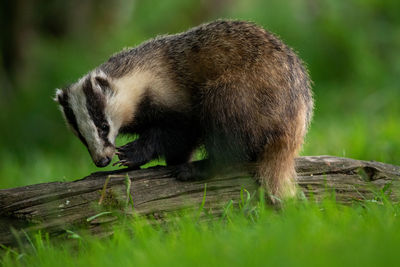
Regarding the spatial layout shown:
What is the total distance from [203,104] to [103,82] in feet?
2.90

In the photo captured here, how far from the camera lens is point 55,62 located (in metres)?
11.4

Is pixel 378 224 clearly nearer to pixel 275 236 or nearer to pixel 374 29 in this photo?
pixel 275 236

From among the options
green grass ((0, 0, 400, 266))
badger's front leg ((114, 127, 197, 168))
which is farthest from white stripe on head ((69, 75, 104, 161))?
green grass ((0, 0, 400, 266))

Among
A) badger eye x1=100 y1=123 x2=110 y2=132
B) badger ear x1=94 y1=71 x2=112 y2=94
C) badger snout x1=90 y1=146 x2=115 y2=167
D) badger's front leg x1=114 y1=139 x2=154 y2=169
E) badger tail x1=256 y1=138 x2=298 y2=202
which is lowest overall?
badger tail x1=256 y1=138 x2=298 y2=202

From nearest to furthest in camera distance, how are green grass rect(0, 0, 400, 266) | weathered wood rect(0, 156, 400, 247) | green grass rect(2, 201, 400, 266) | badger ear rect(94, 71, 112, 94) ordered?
green grass rect(2, 201, 400, 266)
green grass rect(0, 0, 400, 266)
weathered wood rect(0, 156, 400, 247)
badger ear rect(94, 71, 112, 94)

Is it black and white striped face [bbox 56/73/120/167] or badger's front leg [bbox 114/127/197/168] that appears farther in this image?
badger's front leg [bbox 114/127/197/168]

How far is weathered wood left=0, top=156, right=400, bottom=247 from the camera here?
4277 millimetres

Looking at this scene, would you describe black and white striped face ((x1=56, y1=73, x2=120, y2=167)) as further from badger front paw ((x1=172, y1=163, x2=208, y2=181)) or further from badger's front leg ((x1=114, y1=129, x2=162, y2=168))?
badger front paw ((x1=172, y1=163, x2=208, y2=181))

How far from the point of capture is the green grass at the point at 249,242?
2998 mm

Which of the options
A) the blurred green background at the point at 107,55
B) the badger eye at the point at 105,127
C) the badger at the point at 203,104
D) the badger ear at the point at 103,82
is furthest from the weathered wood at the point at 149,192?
the blurred green background at the point at 107,55

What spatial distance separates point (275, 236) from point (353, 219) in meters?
0.74

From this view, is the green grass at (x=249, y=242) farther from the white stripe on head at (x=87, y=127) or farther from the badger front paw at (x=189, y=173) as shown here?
the white stripe on head at (x=87, y=127)

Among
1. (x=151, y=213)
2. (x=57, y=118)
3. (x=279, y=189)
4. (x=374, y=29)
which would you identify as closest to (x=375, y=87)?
(x=374, y=29)

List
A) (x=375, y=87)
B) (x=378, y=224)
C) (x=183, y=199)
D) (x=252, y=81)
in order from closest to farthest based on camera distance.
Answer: (x=378, y=224)
(x=183, y=199)
(x=252, y=81)
(x=375, y=87)
